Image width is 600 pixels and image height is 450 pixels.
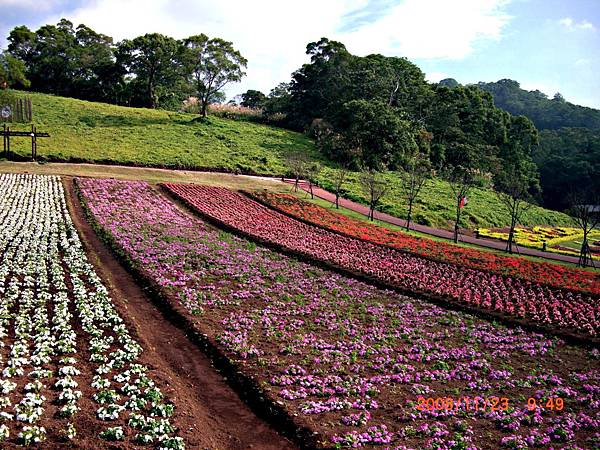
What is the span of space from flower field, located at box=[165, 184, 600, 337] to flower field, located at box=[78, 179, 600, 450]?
1.46 meters

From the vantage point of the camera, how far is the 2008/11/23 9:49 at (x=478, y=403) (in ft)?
A: 36.3

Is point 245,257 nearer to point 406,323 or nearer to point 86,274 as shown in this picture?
point 86,274

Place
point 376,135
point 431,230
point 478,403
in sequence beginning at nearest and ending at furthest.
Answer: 1. point 478,403
2. point 431,230
3. point 376,135

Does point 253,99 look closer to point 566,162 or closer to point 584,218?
point 566,162

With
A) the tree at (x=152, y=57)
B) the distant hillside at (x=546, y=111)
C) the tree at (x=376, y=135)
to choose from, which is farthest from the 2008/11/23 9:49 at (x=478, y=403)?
the distant hillside at (x=546, y=111)

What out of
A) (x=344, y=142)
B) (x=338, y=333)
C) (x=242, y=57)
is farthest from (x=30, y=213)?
(x=242, y=57)

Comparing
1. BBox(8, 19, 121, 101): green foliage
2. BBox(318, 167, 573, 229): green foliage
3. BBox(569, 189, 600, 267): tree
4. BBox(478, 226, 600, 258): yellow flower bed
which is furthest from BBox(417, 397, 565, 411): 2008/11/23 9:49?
BBox(8, 19, 121, 101): green foliage

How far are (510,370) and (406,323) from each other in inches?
152

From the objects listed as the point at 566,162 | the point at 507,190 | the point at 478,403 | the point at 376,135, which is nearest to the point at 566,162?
the point at 566,162

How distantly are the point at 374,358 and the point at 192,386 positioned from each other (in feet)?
16.1

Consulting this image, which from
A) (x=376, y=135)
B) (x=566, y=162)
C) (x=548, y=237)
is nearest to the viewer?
(x=548, y=237)

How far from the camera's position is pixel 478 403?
11.3 meters

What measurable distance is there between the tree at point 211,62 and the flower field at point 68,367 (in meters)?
53.4
